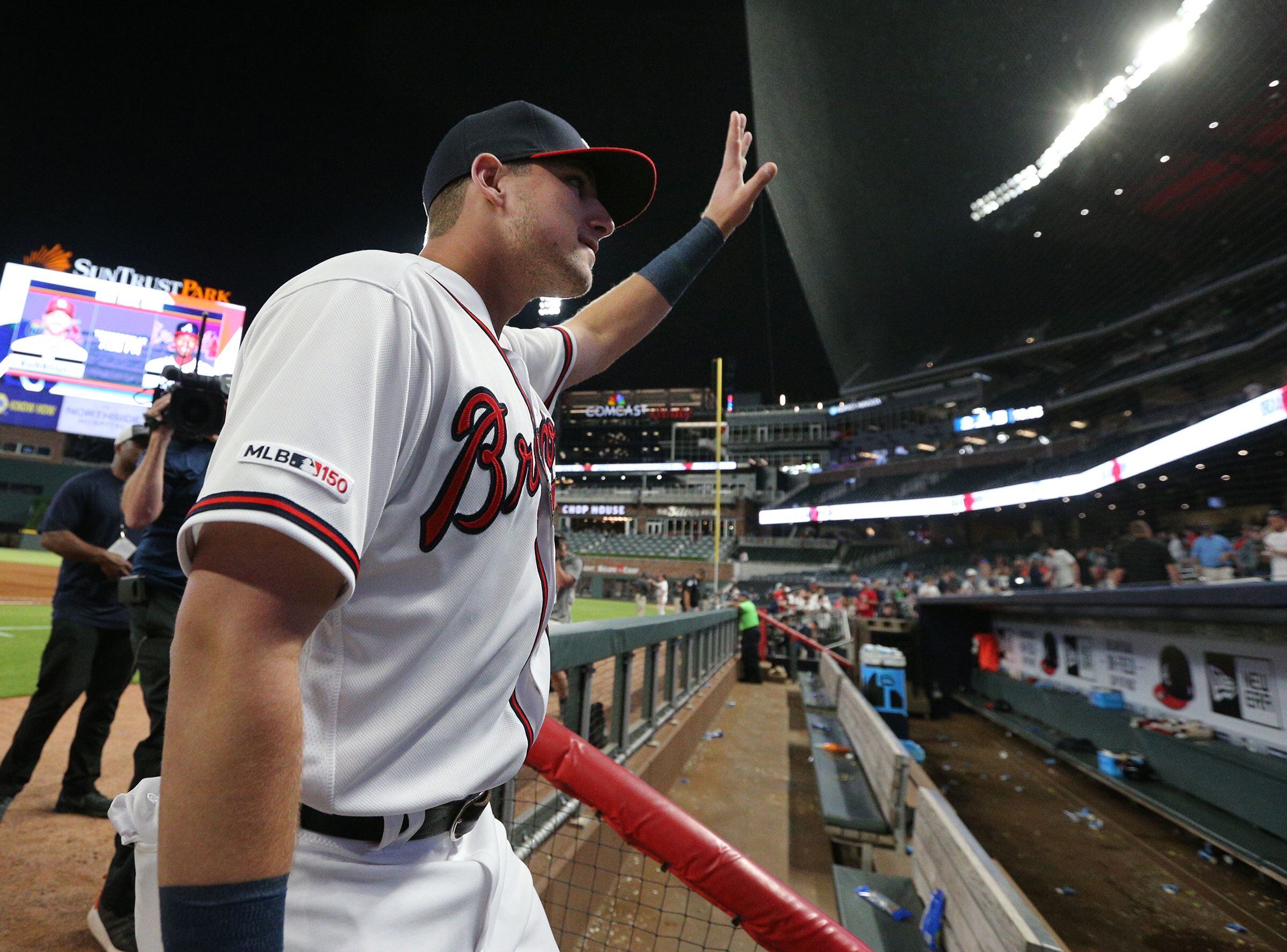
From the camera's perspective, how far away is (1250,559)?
24.8 feet

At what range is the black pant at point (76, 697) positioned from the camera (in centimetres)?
273

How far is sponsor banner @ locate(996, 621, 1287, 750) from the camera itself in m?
3.87

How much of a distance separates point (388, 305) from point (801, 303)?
32.6 meters

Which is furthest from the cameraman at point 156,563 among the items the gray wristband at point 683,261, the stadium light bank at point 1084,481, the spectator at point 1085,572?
the stadium light bank at point 1084,481

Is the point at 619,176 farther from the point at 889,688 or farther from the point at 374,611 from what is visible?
the point at 889,688

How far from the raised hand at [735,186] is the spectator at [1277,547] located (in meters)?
7.31

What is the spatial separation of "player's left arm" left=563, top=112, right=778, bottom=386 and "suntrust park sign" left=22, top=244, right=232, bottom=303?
36.8 metres

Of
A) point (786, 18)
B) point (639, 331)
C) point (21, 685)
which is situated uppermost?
point (786, 18)

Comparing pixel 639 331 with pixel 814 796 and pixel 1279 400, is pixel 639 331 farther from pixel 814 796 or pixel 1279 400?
pixel 1279 400

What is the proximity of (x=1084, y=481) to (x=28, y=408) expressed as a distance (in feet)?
153

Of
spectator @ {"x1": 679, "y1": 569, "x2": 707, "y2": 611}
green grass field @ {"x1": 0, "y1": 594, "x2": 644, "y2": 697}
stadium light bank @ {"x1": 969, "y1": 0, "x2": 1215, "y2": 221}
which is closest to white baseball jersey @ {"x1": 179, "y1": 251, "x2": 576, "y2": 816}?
green grass field @ {"x1": 0, "y1": 594, "x2": 644, "y2": 697}

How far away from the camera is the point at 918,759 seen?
20.7 feet

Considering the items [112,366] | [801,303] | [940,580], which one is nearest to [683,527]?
[801,303]

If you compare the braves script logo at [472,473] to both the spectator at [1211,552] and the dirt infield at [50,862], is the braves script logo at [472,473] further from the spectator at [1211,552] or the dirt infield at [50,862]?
the spectator at [1211,552]
